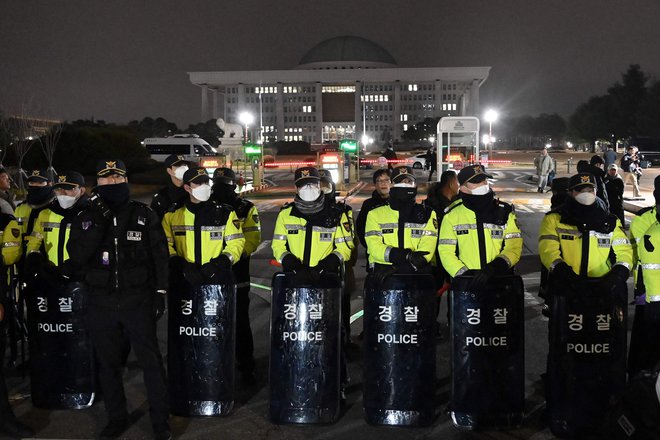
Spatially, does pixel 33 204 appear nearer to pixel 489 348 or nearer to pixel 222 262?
pixel 222 262

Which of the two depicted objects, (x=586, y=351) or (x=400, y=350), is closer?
(x=586, y=351)

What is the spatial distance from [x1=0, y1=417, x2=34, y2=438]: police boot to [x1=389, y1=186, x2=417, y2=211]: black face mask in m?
3.26

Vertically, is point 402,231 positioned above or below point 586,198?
below

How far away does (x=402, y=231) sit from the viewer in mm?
5809

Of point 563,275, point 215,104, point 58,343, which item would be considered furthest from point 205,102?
point 563,275

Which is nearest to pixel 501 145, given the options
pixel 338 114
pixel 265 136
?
pixel 338 114

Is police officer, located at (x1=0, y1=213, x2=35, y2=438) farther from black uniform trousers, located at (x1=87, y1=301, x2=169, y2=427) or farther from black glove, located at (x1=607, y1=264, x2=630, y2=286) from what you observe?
black glove, located at (x1=607, y1=264, x2=630, y2=286)

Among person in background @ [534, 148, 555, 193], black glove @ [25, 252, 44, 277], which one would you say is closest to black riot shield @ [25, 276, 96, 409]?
black glove @ [25, 252, 44, 277]

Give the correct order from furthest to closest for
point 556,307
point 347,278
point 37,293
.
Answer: point 347,278, point 37,293, point 556,307

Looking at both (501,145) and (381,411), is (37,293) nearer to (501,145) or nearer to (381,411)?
(381,411)

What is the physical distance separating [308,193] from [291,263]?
1.91ft

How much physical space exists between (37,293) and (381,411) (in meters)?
2.97

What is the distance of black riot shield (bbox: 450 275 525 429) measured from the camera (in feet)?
17.6

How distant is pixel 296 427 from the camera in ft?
18.5
